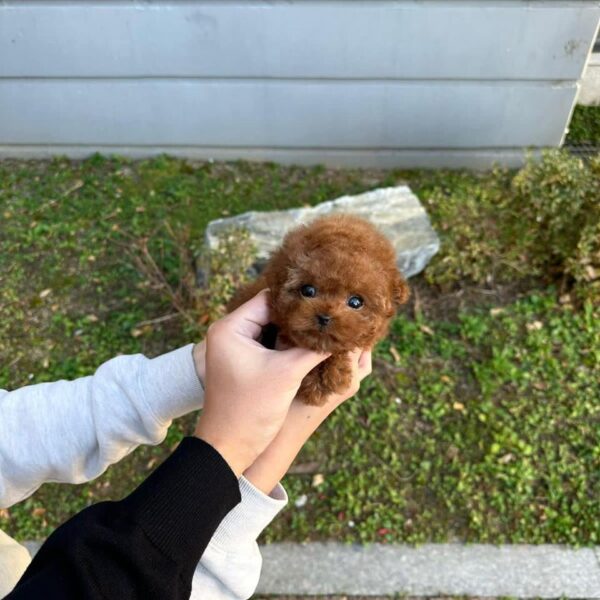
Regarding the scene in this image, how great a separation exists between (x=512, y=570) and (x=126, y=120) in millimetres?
4276

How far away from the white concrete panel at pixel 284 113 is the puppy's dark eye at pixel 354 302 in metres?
3.22

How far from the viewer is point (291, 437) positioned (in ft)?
5.78

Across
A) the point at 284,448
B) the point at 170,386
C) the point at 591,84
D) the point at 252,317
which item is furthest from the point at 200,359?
the point at 591,84

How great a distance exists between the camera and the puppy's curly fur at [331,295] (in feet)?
5.15

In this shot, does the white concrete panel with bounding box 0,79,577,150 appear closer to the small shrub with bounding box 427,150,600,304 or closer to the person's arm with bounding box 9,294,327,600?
the small shrub with bounding box 427,150,600,304

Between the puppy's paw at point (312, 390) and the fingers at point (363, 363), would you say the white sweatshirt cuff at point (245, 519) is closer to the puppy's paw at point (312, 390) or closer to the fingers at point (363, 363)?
the puppy's paw at point (312, 390)

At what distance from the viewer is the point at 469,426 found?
314 centimetres

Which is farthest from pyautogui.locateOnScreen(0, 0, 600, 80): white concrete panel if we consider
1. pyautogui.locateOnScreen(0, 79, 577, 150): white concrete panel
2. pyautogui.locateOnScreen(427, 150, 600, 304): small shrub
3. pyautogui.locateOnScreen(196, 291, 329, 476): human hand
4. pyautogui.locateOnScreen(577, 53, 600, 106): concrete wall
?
pyautogui.locateOnScreen(196, 291, 329, 476): human hand

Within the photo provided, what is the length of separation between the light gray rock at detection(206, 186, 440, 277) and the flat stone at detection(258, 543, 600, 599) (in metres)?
1.75

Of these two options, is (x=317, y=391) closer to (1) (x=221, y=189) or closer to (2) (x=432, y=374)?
(2) (x=432, y=374)

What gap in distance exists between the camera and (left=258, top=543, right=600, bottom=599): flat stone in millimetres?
2645

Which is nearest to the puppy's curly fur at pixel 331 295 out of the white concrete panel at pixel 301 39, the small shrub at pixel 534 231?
the small shrub at pixel 534 231

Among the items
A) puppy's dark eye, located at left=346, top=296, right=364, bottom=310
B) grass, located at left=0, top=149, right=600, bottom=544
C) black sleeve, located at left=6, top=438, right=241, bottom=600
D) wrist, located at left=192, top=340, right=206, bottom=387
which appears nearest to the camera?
black sleeve, located at left=6, top=438, right=241, bottom=600

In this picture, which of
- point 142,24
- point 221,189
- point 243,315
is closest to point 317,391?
point 243,315
